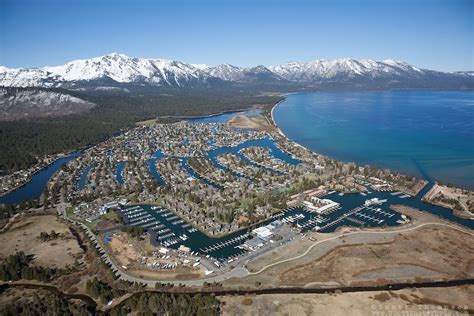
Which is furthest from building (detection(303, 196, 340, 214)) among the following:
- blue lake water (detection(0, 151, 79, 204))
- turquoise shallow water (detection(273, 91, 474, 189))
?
blue lake water (detection(0, 151, 79, 204))

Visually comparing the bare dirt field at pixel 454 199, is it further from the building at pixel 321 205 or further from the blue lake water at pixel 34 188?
the blue lake water at pixel 34 188

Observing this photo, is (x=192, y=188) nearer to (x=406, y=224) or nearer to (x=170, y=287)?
(x=170, y=287)

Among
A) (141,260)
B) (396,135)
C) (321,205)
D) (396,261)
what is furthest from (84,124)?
(396,261)

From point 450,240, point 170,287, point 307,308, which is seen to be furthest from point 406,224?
point 170,287

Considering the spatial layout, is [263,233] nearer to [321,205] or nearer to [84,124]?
[321,205]

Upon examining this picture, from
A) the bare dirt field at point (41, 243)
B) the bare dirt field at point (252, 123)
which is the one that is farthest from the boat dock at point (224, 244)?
the bare dirt field at point (252, 123)
